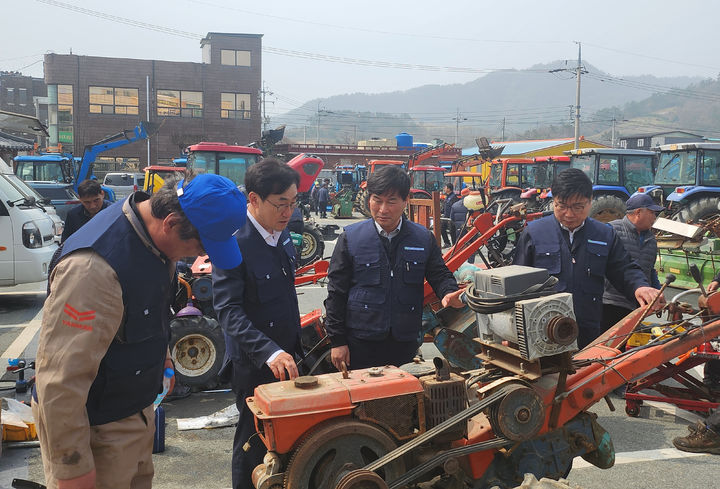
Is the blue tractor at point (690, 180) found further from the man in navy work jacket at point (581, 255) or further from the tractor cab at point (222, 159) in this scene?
the man in navy work jacket at point (581, 255)

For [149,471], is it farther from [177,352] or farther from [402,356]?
[177,352]

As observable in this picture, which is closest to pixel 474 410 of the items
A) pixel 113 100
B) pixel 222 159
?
pixel 222 159

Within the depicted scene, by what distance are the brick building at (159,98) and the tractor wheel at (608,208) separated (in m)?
31.4

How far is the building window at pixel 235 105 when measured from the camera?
42.3 metres

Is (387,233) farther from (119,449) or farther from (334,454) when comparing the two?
(119,449)

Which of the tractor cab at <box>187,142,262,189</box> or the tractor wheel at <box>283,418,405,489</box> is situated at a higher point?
the tractor cab at <box>187,142,262,189</box>

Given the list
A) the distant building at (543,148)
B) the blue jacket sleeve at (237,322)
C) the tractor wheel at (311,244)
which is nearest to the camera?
the blue jacket sleeve at (237,322)

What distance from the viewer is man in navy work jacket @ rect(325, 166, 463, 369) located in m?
3.29

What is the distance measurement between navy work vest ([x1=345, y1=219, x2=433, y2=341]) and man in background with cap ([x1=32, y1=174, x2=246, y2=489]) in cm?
110

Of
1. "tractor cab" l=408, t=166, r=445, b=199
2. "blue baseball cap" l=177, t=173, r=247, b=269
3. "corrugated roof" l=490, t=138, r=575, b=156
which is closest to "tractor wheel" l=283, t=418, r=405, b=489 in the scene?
"blue baseball cap" l=177, t=173, r=247, b=269

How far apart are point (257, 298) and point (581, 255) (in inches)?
78.0

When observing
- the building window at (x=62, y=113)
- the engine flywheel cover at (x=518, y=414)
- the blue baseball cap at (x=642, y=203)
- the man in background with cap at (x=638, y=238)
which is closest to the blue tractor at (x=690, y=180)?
the man in background with cap at (x=638, y=238)

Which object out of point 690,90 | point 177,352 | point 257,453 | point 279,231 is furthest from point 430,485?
point 690,90

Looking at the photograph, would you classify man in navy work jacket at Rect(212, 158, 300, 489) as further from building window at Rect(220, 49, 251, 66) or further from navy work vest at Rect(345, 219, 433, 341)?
building window at Rect(220, 49, 251, 66)
